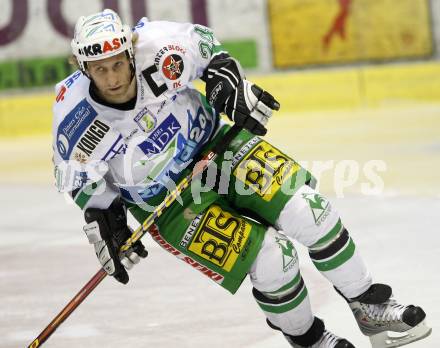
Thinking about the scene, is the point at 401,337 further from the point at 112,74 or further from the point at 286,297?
the point at 112,74

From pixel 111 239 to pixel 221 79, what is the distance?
2.17 feet

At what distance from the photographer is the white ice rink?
161 inches

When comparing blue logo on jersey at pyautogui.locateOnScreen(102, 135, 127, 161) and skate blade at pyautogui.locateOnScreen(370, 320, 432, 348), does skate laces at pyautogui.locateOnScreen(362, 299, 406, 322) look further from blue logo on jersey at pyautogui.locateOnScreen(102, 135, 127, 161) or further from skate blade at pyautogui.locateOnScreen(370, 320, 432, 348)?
blue logo on jersey at pyautogui.locateOnScreen(102, 135, 127, 161)

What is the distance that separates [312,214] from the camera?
3.49 metres

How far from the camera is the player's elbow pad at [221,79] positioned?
3.64 m

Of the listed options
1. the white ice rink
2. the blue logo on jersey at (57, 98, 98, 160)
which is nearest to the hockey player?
the blue logo on jersey at (57, 98, 98, 160)

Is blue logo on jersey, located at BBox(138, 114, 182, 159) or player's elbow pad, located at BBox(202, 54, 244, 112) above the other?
player's elbow pad, located at BBox(202, 54, 244, 112)

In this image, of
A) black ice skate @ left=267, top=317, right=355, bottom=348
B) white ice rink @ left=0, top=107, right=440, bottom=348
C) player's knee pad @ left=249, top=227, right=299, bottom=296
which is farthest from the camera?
white ice rink @ left=0, top=107, right=440, bottom=348

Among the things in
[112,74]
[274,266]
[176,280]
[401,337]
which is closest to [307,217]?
[274,266]

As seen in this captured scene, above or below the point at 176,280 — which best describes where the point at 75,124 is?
above

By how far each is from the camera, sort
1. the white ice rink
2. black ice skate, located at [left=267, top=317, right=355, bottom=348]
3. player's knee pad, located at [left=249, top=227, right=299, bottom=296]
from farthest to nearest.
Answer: the white ice rink < black ice skate, located at [left=267, top=317, right=355, bottom=348] < player's knee pad, located at [left=249, top=227, right=299, bottom=296]

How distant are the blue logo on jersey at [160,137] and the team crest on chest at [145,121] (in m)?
0.02

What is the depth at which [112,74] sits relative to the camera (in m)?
3.49

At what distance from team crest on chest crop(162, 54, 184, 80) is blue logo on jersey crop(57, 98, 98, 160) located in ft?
0.91
